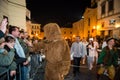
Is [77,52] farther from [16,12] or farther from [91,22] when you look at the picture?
[91,22]

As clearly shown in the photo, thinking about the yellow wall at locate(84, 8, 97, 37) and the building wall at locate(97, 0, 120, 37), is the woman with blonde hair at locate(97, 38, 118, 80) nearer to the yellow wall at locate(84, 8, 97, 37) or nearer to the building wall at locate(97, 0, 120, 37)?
the building wall at locate(97, 0, 120, 37)

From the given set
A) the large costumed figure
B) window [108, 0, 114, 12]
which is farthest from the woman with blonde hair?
window [108, 0, 114, 12]

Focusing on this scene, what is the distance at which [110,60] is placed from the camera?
784 centimetres

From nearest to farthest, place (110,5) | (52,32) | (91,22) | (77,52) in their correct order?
Result: (52,32)
(77,52)
(110,5)
(91,22)

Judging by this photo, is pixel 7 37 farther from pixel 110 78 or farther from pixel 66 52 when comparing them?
pixel 110 78

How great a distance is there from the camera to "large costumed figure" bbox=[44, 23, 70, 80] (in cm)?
557

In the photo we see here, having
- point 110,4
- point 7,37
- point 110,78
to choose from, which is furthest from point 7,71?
point 110,4

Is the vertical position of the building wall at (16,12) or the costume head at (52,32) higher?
the building wall at (16,12)

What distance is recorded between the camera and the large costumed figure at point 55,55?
18.3ft

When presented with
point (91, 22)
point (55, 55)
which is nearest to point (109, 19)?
point (91, 22)

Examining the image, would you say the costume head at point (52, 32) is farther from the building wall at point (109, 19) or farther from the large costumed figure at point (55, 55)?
the building wall at point (109, 19)

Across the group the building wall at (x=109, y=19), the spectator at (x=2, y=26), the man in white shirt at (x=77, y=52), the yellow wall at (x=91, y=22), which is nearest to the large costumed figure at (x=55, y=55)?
the spectator at (x=2, y=26)

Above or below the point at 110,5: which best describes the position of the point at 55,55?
below

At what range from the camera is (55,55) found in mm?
5570
